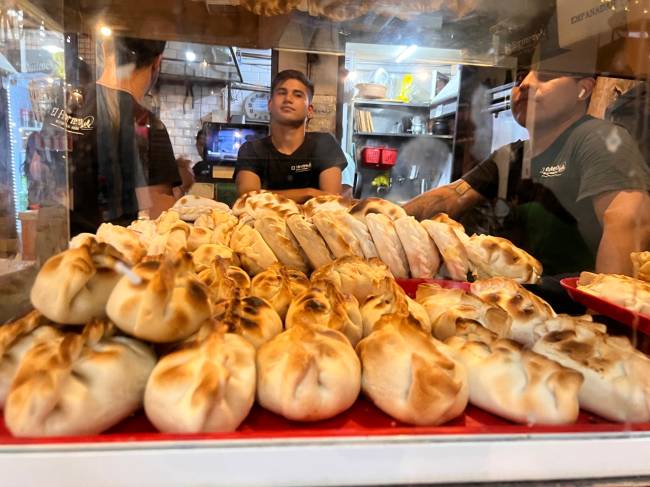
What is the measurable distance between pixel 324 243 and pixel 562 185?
872mm

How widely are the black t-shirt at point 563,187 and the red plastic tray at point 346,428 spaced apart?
0.91 m

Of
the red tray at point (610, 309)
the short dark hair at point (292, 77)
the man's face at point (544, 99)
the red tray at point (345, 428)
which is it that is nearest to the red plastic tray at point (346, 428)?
the red tray at point (345, 428)

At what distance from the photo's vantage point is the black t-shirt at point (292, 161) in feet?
4.49

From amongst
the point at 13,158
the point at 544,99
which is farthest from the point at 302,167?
the point at 544,99

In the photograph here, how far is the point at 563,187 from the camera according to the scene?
1484mm

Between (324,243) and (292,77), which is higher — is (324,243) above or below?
below

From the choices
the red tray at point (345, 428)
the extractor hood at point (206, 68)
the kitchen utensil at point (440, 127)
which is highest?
the extractor hood at point (206, 68)

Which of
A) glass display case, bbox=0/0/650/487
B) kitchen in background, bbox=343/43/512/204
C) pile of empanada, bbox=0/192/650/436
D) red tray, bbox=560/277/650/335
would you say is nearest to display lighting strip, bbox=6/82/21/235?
glass display case, bbox=0/0/650/487

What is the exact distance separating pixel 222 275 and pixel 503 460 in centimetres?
48

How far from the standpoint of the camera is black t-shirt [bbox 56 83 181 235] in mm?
1327

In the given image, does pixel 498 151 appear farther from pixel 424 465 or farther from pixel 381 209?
pixel 424 465

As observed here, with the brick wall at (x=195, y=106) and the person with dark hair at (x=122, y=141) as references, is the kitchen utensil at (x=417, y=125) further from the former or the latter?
the person with dark hair at (x=122, y=141)

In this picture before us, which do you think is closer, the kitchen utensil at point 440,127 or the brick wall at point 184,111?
the brick wall at point 184,111

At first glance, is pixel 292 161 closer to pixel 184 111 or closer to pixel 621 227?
pixel 184 111
